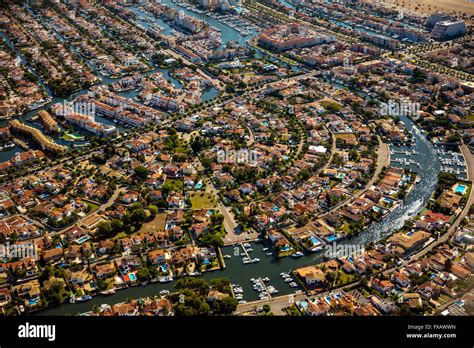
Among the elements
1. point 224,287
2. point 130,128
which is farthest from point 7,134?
point 224,287

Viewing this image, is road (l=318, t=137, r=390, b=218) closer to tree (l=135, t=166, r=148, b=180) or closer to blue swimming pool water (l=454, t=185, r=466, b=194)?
blue swimming pool water (l=454, t=185, r=466, b=194)

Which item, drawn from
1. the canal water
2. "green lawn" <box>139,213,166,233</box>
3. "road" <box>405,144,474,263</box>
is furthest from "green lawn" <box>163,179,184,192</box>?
"road" <box>405,144,474,263</box>

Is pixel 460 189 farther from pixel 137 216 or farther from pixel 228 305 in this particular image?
pixel 137 216

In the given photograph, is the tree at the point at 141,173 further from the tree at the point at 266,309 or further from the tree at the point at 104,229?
the tree at the point at 266,309

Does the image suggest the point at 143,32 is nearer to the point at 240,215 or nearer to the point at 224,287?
the point at 240,215

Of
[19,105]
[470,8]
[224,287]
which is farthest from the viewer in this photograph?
[470,8]
